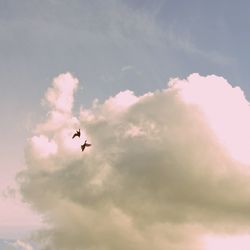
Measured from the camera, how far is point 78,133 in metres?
117
